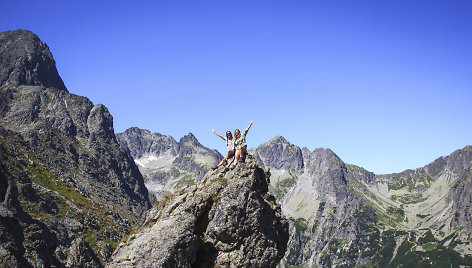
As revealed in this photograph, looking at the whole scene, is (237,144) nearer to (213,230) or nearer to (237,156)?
(237,156)

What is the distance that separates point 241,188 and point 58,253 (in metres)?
76.6

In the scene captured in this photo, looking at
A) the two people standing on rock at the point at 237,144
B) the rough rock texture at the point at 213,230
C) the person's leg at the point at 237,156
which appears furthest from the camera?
the two people standing on rock at the point at 237,144

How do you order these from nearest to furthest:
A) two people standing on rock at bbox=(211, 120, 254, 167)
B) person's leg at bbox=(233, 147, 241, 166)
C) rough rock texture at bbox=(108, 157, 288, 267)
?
rough rock texture at bbox=(108, 157, 288, 267) < person's leg at bbox=(233, 147, 241, 166) < two people standing on rock at bbox=(211, 120, 254, 167)

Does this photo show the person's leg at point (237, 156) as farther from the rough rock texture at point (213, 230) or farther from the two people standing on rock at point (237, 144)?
the rough rock texture at point (213, 230)

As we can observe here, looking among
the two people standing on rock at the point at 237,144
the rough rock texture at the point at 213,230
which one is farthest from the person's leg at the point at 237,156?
the rough rock texture at the point at 213,230

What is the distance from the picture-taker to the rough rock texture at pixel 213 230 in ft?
84.7

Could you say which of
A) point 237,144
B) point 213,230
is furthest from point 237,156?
point 213,230

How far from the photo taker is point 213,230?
29062mm

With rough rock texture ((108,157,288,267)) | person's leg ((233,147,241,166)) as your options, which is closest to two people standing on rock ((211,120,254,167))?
person's leg ((233,147,241,166))

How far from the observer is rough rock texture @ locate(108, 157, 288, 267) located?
2581 centimetres

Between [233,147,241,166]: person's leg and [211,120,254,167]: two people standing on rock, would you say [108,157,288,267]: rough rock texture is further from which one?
[211,120,254,167]: two people standing on rock

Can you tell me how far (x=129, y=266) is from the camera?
24.7 metres

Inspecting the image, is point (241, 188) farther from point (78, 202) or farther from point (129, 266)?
point (78, 202)

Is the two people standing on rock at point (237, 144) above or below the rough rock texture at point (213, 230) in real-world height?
above
